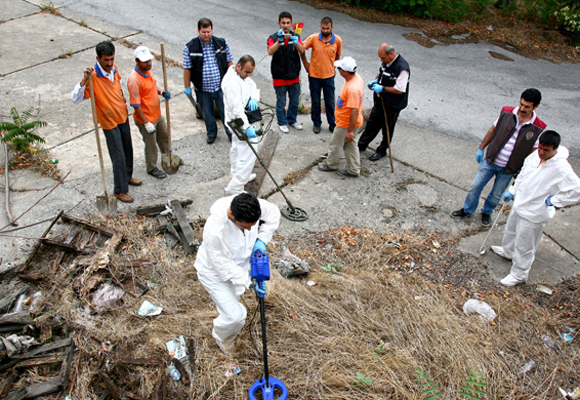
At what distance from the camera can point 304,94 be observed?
27.2 ft

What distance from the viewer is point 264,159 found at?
6281mm

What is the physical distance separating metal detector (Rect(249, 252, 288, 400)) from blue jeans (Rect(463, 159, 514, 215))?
333 centimetres

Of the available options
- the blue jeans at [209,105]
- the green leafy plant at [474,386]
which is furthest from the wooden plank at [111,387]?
the blue jeans at [209,105]

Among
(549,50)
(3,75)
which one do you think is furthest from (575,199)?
(3,75)

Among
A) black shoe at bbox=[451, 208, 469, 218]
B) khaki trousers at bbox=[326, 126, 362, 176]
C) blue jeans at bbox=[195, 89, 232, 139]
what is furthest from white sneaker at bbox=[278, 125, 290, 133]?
black shoe at bbox=[451, 208, 469, 218]

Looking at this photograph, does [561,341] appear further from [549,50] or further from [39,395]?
[549,50]

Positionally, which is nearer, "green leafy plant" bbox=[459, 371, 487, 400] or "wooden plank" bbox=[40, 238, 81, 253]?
"green leafy plant" bbox=[459, 371, 487, 400]

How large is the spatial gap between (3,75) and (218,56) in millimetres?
4970

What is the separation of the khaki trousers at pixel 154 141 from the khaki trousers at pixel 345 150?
2.41m

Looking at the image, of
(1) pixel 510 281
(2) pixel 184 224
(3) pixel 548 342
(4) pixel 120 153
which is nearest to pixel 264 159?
(2) pixel 184 224

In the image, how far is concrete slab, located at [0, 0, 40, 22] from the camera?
10500mm

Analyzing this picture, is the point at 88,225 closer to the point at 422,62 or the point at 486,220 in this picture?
the point at 486,220

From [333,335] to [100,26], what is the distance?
9.93m

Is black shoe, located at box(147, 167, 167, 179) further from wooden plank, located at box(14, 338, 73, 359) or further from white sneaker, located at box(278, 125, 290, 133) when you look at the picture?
wooden plank, located at box(14, 338, 73, 359)
